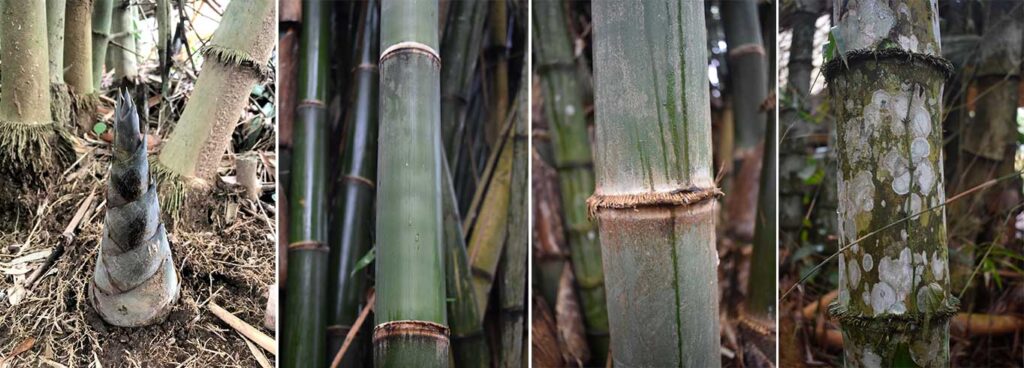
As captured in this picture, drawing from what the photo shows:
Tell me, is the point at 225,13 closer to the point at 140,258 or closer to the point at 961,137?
the point at 140,258

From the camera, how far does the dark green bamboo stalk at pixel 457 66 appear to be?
4.45ft

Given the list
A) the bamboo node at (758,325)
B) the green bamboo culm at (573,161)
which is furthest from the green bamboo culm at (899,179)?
the green bamboo culm at (573,161)

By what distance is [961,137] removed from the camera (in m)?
1.43

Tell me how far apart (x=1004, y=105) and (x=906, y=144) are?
2.09 ft

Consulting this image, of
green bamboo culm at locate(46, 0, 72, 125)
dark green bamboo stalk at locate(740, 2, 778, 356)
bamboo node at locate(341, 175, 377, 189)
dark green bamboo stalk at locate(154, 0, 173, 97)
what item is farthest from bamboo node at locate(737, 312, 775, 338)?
green bamboo culm at locate(46, 0, 72, 125)

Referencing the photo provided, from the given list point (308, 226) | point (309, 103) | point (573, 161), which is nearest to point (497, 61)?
point (573, 161)

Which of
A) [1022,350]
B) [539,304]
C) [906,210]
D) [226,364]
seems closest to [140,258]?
[226,364]

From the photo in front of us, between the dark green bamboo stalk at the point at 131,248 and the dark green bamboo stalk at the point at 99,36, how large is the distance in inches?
7.0

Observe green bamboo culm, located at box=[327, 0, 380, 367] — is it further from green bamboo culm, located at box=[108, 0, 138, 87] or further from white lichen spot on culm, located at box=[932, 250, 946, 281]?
white lichen spot on culm, located at box=[932, 250, 946, 281]

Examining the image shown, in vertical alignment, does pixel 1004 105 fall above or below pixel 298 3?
below

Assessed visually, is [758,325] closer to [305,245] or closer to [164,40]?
[305,245]

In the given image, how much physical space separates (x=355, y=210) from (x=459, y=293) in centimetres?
21

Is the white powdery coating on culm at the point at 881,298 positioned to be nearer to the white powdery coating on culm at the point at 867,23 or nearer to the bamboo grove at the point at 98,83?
the white powdery coating on culm at the point at 867,23

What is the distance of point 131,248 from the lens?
3.42 ft
